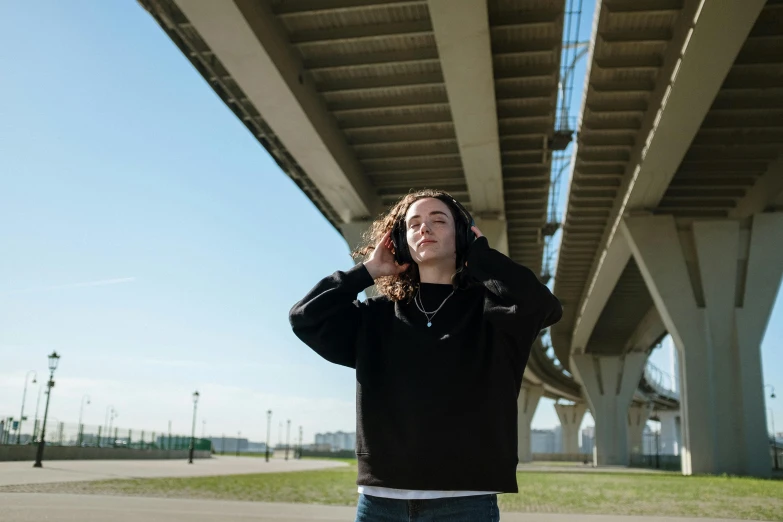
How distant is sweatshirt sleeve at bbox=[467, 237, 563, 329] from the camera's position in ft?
7.36

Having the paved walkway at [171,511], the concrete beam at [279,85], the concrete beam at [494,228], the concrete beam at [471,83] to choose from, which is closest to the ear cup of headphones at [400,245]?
the paved walkway at [171,511]

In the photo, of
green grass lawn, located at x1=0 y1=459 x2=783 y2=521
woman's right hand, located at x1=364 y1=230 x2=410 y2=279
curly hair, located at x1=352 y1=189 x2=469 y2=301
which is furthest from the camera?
green grass lawn, located at x1=0 y1=459 x2=783 y2=521

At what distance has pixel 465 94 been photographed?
55.3 feet

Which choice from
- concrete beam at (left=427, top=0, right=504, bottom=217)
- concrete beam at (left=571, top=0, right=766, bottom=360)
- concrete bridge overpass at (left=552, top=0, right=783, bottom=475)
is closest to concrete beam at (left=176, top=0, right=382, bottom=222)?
concrete beam at (left=427, top=0, right=504, bottom=217)

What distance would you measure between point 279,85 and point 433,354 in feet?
49.8

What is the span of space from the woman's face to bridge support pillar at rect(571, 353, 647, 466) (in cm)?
6063

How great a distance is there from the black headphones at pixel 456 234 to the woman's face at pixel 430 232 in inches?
1.4

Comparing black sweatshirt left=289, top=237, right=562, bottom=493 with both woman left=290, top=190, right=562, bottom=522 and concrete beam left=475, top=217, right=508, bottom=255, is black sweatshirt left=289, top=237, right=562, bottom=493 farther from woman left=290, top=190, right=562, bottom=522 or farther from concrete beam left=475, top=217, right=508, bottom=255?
concrete beam left=475, top=217, right=508, bottom=255

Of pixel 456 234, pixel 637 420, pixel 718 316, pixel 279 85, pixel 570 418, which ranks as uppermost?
pixel 279 85

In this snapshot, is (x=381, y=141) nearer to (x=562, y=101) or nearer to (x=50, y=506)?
(x=562, y=101)

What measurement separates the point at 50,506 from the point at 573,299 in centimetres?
3912

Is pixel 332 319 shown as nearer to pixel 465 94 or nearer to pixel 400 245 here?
pixel 400 245

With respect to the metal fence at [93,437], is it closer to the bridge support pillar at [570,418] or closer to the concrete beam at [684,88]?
the concrete beam at [684,88]

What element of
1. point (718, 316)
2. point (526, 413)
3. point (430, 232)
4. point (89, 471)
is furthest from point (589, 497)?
point (526, 413)
